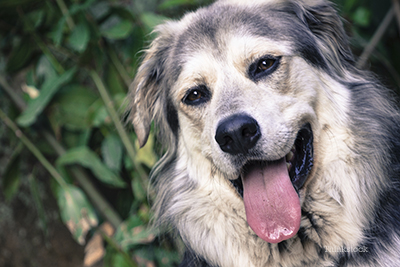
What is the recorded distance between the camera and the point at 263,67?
6.75ft

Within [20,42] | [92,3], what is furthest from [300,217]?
[20,42]

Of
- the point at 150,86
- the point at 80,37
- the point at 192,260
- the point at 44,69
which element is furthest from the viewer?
the point at 44,69

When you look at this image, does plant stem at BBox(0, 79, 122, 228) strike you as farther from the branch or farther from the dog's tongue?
the branch

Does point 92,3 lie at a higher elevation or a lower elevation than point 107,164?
higher

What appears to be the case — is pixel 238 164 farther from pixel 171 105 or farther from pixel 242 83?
pixel 171 105

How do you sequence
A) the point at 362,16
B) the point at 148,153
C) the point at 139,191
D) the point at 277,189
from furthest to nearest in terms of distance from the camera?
1. the point at 362,16
2. the point at 139,191
3. the point at 148,153
4. the point at 277,189

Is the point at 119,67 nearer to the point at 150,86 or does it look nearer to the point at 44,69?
the point at 44,69

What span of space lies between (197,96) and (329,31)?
918 mm

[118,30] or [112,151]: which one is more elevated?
[118,30]

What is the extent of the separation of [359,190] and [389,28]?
255 centimetres

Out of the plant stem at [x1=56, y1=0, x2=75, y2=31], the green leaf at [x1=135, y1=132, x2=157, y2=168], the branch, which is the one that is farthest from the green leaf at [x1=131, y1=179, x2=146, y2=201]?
the branch

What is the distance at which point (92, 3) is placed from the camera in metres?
3.25

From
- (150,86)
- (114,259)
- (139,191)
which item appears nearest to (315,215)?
(150,86)

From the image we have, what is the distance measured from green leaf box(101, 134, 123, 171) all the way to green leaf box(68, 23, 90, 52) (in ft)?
2.74
